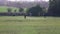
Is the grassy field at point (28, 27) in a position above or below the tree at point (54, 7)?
below

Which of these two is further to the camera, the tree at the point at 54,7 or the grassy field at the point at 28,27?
the tree at the point at 54,7

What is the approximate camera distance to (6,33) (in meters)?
1.68

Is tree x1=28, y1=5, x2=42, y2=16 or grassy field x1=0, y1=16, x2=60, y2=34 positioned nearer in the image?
grassy field x1=0, y1=16, x2=60, y2=34

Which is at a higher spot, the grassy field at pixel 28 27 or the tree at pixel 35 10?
the tree at pixel 35 10

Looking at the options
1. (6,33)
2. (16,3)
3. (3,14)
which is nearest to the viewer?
(6,33)

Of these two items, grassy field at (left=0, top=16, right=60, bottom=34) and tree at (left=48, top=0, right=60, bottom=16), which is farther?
tree at (left=48, top=0, right=60, bottom=16)

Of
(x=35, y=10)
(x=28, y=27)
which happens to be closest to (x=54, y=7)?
(x=35, y=10)

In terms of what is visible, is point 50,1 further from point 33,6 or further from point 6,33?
point 6,33

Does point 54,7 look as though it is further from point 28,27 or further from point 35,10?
point 28,27

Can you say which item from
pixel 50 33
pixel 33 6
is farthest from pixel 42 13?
pixel 50 33

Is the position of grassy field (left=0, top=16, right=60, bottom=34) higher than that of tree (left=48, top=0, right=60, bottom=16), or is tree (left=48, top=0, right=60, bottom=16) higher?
tree (left=48, top=0, right=60, bottom=16)

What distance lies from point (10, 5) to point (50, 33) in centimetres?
159

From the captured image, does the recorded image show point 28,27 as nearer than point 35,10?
Yes

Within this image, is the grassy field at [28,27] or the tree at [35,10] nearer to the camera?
the grassy field at [28,27]
